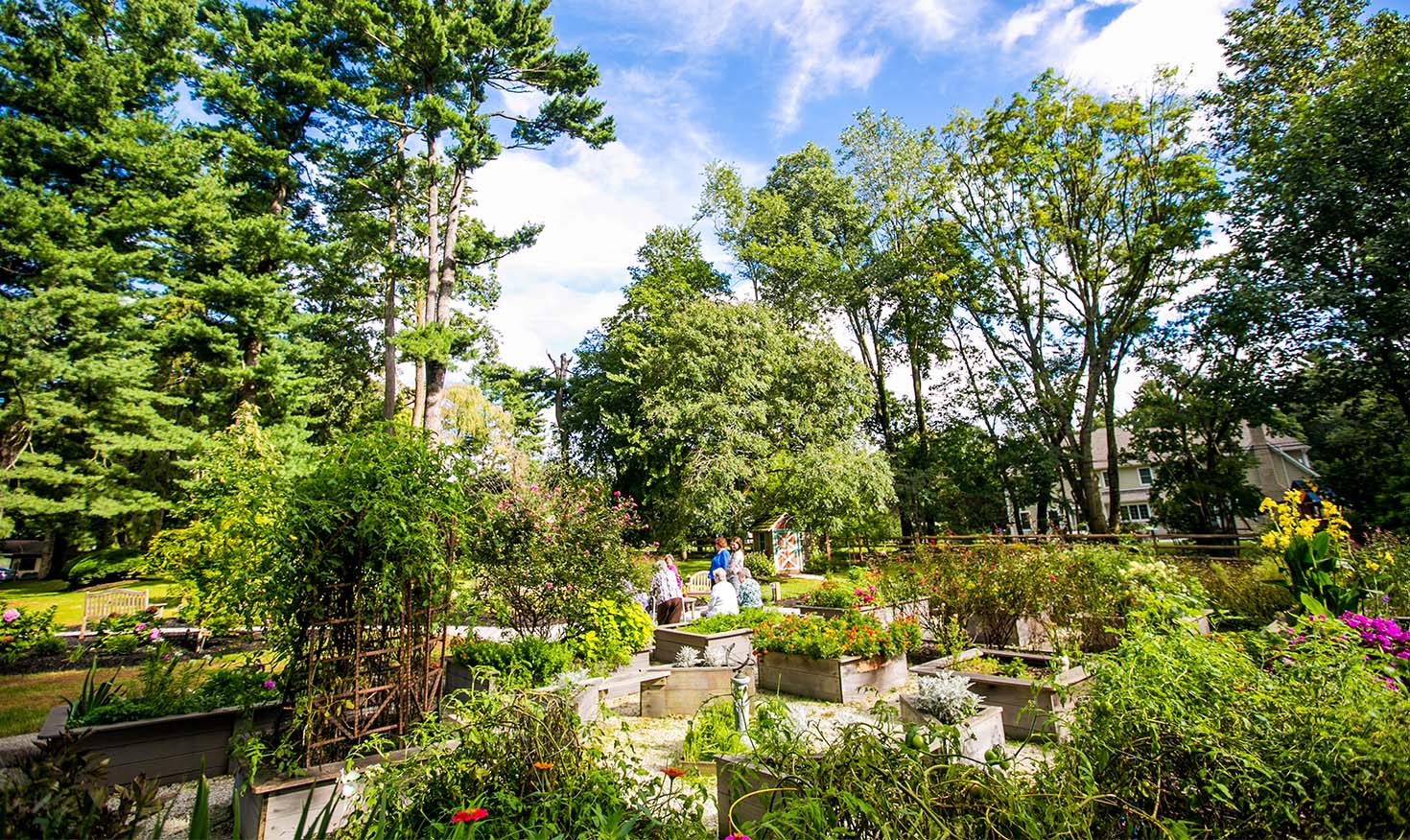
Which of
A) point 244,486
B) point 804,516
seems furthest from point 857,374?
point 244,486

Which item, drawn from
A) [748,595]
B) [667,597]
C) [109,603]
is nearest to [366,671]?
[667,597]

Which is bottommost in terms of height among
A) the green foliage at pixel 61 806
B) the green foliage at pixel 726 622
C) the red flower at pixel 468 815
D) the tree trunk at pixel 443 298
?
the green foliage at pixel 726 622

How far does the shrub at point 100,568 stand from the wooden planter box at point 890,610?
16720 mm

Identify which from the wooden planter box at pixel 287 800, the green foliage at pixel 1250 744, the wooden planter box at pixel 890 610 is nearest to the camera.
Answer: the green foliage at pixel 1250 744

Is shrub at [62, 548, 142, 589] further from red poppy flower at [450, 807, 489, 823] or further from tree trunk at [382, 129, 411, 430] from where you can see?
red poppy flower at [450, 807, 489, 823]

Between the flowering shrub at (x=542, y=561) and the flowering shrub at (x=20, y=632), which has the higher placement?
the flowering shrub at (x=542, y=561)

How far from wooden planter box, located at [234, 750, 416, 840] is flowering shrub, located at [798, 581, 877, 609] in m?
6.93

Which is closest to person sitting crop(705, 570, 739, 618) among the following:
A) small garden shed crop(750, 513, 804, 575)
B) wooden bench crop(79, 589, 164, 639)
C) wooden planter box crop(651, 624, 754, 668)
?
wooden planter box crop(651, 624, 754, 668)

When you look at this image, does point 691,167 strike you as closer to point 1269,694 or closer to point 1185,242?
point 1185,242

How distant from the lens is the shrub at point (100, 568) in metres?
15.8

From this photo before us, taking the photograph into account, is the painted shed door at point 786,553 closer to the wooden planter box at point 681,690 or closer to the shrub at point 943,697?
the wooden planter box at point 681,690

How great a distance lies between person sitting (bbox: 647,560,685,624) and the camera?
10469 millimetres

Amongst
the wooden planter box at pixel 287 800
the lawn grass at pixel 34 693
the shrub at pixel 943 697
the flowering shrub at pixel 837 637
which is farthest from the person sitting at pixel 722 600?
the lawn grass at pixel 34 693

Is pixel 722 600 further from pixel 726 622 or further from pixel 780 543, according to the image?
pixel 780 543
